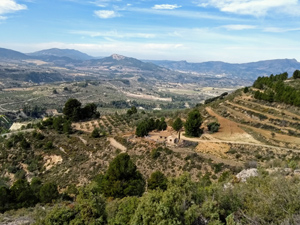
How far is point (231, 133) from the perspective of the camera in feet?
130

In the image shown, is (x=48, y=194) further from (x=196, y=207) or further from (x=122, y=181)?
(x=196, y=207)

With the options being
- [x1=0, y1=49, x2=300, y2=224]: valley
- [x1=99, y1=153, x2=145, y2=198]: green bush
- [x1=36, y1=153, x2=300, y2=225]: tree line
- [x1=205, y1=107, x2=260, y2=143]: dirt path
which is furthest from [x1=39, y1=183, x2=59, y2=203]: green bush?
[x1=205, y1=107, x2=260, y2=143]: dirt path

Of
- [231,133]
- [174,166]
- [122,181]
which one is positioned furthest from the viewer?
[231,133]

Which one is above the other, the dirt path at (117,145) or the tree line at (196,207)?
the tree line at (196,207)

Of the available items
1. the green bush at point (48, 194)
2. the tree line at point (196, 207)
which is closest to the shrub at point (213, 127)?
the tree line at point (196, 207)

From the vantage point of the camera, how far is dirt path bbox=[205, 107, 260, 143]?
122 feet

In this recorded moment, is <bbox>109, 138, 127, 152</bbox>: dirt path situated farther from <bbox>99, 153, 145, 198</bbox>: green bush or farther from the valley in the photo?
<bbox>99, 153, 145, 198</bbox>: green bush

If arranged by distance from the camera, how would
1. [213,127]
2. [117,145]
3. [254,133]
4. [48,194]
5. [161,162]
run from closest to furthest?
[48,194]
[161,162]
[254,133]
[117,145]
[213,127]

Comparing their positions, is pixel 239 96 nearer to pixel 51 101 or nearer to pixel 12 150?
pixel 12 150

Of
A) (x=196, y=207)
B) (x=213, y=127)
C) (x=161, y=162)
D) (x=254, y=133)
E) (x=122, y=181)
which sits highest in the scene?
(x=196, y=207)

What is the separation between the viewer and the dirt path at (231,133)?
37219mm

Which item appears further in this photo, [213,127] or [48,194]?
[213,127]

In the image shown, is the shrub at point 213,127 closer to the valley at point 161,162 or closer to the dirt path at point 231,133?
the valley at point 161,162

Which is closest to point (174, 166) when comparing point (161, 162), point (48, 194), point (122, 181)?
point (161, 162)
